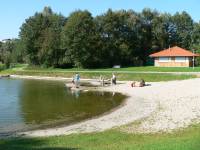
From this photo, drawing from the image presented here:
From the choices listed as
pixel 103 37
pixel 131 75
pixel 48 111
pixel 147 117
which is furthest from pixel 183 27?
pixel 147 117

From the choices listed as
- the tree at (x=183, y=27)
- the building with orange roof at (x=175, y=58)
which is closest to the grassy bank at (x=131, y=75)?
the building with orange roof at (x=175, y=58)

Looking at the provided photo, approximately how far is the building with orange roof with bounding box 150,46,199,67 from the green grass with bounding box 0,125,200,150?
74545mm

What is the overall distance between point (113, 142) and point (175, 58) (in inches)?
3144

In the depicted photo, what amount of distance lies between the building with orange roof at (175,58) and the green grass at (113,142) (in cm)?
7455

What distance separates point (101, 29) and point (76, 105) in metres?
70.3

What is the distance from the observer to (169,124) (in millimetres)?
23375

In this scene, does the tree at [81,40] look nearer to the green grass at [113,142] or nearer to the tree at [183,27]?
the tree at [183,27]

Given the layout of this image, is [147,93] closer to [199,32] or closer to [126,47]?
[126,47]

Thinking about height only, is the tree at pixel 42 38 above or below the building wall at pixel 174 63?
above

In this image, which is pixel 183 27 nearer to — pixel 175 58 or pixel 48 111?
pixel 175 58

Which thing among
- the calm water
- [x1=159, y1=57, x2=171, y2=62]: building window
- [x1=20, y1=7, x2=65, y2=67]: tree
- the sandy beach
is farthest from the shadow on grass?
[x1=20, y1=7, x2=65, y2=67]: tree

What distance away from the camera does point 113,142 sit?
1820cm

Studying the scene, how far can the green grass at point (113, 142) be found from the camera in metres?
15.0

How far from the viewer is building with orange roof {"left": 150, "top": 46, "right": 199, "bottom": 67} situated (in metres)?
94.6
